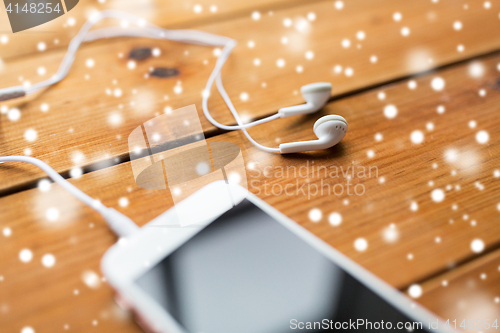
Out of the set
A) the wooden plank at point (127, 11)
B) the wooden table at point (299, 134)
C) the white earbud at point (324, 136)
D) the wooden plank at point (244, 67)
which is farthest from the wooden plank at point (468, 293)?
the wooden plank at point (127, 11)

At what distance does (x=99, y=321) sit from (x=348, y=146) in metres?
0.33

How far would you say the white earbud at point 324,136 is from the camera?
45 centimetres

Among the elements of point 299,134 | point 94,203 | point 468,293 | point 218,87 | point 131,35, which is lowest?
point 468,293

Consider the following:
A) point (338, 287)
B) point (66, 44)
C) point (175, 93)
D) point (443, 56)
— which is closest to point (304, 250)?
point (338, 287)

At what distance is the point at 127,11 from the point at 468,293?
0.73 metres

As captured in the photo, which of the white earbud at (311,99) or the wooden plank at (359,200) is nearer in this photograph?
the wooden plank at (359,200)

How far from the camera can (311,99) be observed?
0.51 metres

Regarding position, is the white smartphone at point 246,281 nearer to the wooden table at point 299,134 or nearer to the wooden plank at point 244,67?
the wooden table at point 299,134

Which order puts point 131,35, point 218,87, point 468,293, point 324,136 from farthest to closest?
1. point 131,35
2. point 218,87
3. point 324,136
4. point 468,293

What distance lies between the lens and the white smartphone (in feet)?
1.00

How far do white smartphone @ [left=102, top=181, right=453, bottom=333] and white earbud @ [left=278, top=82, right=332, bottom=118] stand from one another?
173 millimetres

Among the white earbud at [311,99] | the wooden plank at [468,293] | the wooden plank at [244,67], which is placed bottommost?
the wooden plank at [468,293]

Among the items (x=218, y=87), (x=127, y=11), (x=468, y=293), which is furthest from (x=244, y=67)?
(x=468, y=293)

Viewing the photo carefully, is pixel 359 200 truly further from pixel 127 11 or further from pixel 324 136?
pixel 127 11
